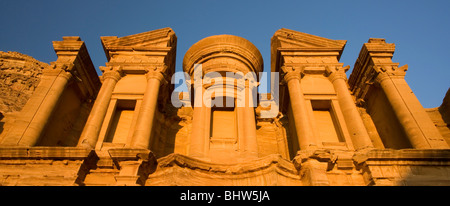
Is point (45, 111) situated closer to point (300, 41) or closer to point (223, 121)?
point (223, 121)

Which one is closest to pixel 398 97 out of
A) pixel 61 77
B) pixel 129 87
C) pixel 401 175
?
pixel 401 175

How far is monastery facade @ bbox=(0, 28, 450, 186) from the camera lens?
9.02 metres

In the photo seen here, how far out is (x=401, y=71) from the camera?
41.5ft

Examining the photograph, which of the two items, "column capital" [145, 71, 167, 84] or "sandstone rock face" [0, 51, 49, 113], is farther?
"sandstone rock face" [0, 51, 49, 113]

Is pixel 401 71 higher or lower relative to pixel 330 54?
A: lower

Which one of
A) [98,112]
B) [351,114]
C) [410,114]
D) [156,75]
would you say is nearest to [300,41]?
[351,114]

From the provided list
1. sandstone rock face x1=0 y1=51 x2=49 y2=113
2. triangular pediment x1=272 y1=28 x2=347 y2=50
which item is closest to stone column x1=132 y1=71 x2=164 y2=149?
triangular pediment x1=272 y1=28 x2=347 y2=50

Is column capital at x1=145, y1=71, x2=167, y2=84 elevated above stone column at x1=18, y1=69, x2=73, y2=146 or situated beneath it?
elevated above

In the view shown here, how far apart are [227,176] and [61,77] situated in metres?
8.32

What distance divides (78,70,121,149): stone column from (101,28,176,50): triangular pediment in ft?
7.16

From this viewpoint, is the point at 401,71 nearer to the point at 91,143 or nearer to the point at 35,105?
the point at 91,143

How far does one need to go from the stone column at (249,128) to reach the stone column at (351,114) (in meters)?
3.83

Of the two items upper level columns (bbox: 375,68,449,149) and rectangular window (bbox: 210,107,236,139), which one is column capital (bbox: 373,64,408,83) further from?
rectangular window (bbox: 210,107,236,139)

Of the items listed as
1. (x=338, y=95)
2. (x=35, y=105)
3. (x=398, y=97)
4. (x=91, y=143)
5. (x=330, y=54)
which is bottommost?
(x=91, y=143)
